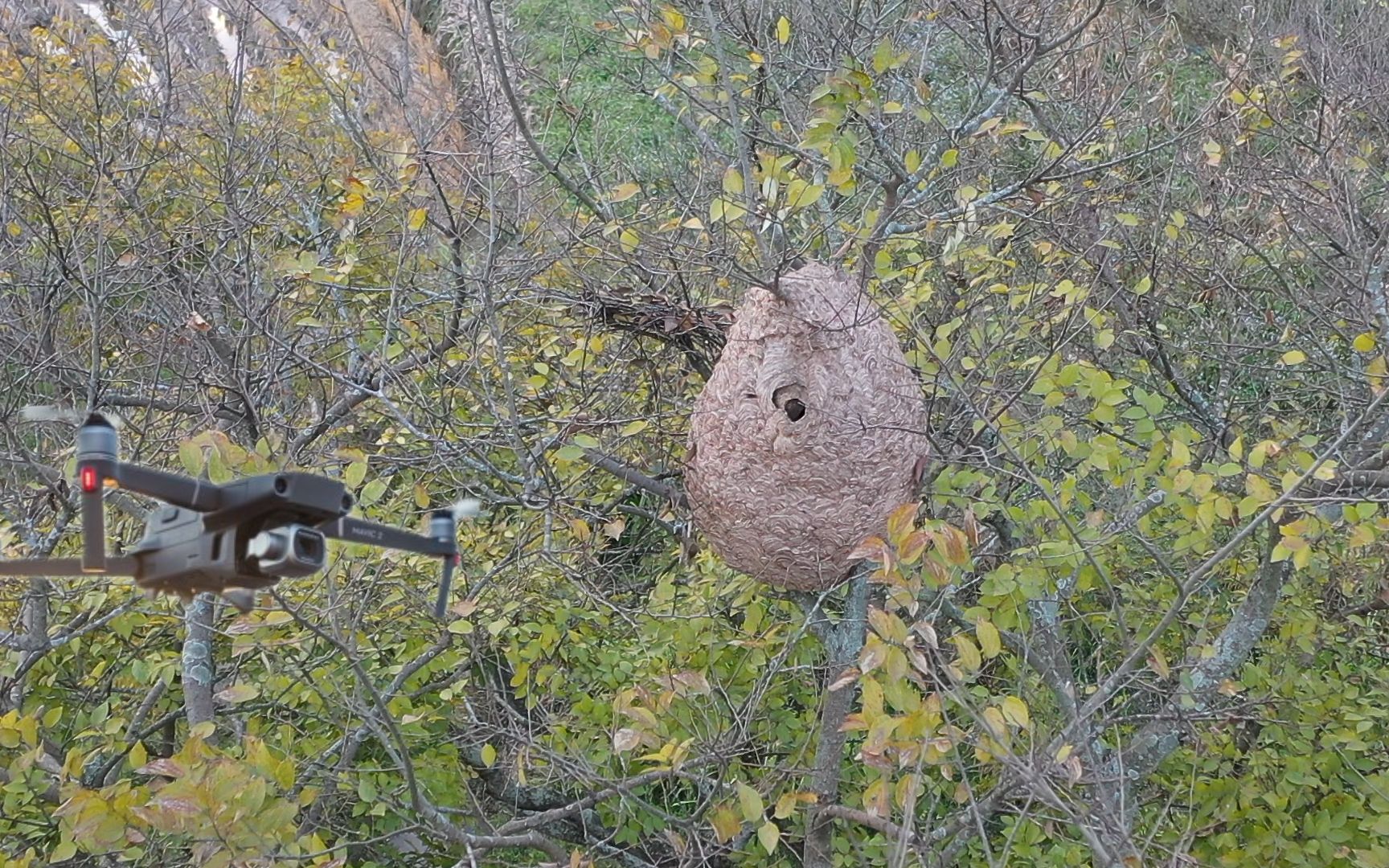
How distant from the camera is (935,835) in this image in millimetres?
3564

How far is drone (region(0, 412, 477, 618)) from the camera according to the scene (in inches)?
38.3

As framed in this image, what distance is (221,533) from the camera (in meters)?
1.02

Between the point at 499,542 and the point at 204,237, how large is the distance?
5.35ft

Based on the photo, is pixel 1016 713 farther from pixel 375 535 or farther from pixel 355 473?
pixel 375 535

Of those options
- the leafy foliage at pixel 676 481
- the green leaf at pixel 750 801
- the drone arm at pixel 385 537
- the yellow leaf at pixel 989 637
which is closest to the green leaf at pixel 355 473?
the leafy foliage at pixel 676 481

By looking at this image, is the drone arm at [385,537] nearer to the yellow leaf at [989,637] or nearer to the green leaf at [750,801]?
the yellow leaf at [989,637]

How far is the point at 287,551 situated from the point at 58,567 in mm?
172

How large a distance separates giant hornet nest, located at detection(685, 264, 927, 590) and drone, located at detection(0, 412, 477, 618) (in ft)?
8.39

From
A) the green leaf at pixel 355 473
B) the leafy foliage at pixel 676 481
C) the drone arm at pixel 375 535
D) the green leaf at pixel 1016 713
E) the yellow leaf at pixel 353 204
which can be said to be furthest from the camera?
the yellow leaf at pixel 353 204

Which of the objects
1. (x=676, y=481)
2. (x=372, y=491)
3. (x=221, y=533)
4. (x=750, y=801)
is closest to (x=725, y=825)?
(x=750, y=801)

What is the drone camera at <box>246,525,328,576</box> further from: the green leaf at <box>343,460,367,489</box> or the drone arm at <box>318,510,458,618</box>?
the green leaf at <box>343,460,367,489</box>

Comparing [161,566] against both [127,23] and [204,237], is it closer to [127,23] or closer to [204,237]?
[204,237]

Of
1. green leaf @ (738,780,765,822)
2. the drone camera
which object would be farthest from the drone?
green leaf @ (738,780,765,822)

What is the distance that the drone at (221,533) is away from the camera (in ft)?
3.19
